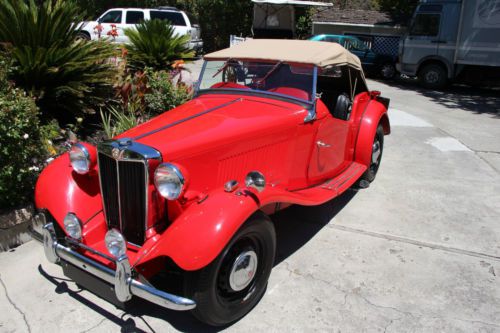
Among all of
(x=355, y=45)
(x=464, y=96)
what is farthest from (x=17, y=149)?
(x=355, y=45)

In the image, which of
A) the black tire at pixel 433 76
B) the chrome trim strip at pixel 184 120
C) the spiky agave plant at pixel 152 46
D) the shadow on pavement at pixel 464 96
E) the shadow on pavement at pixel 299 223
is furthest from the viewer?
the black tire at pixel 433 76

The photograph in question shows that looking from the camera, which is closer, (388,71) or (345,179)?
(345,179)

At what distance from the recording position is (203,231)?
2.48 meters

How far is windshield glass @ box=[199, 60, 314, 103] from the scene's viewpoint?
12.7 feet

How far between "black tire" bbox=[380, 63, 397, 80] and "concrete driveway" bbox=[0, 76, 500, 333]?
441 inches

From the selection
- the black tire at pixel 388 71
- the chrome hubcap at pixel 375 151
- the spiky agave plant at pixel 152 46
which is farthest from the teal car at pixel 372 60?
the chrome hubcap at pixel 375 151

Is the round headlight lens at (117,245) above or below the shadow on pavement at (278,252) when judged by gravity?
above

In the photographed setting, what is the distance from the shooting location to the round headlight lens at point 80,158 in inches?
122

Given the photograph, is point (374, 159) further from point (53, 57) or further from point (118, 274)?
point (53, 57)

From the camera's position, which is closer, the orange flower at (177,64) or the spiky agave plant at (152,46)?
the orange flower at (177,64)

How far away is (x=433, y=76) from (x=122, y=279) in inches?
546

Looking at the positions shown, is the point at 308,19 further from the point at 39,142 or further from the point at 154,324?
the point at 154,324

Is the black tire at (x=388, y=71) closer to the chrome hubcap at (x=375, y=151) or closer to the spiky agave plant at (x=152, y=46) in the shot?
the spiky agave plant at (x=152, y=46)

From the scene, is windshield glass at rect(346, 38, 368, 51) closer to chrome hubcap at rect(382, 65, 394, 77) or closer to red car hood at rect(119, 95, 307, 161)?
chrome hubcap at rect(382, 65, 394, 77)
